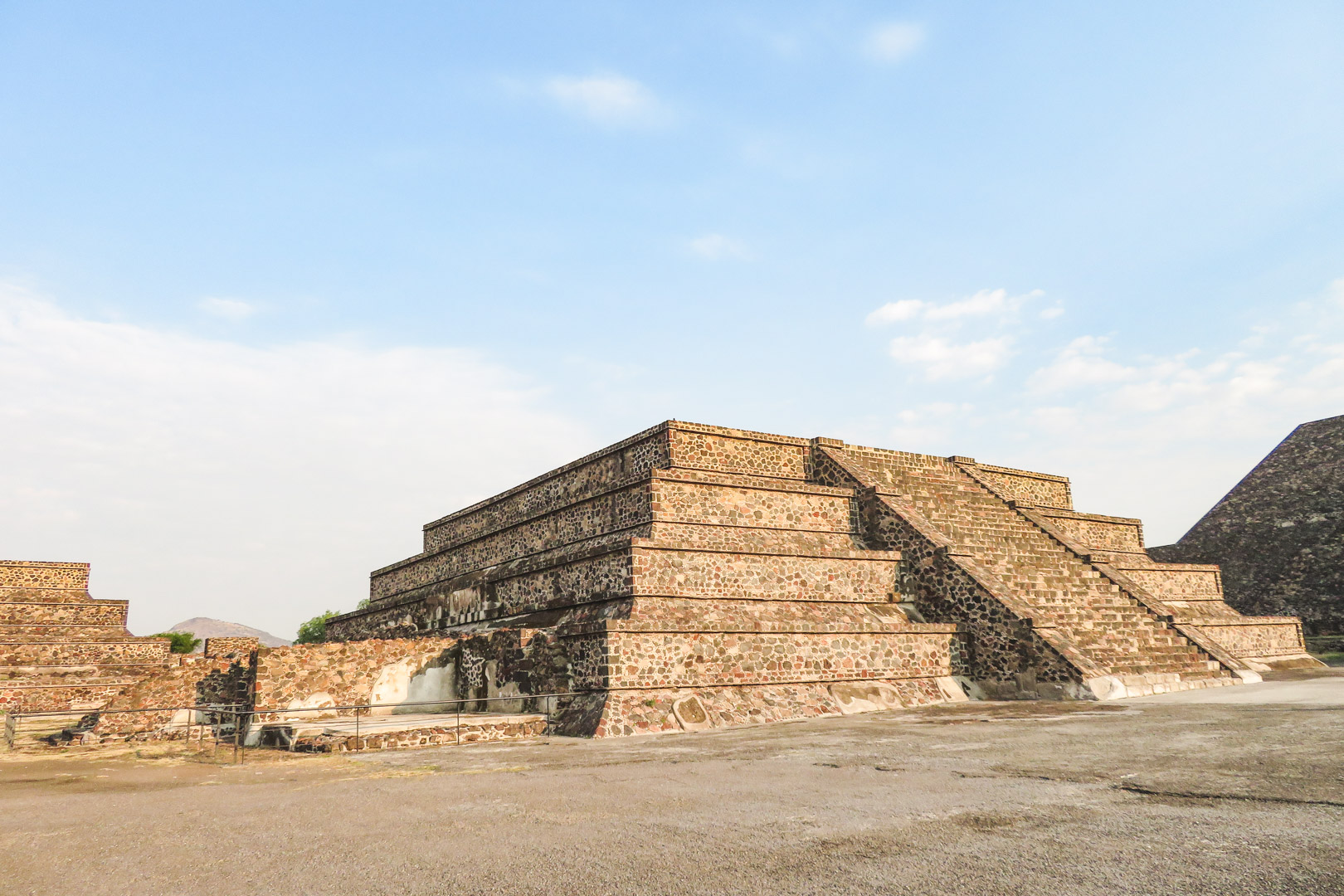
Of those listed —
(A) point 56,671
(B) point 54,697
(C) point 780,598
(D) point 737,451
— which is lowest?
(B) point 54,697

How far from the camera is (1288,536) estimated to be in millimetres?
26422

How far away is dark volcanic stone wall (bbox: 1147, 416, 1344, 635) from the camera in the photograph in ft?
80.3

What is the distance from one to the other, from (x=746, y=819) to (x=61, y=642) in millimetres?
29057

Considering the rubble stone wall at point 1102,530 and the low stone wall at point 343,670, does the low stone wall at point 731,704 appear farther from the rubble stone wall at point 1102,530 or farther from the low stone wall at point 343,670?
the rubble stone wall at point 1102,530

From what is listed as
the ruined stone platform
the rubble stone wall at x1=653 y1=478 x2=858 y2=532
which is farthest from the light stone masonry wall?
the rubble stone wall at x1=653 y1=478 x2=858 y2=532

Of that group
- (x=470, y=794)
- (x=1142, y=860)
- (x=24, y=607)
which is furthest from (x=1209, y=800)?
(x=24, y=607)

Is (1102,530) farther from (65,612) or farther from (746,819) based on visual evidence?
(65,612)

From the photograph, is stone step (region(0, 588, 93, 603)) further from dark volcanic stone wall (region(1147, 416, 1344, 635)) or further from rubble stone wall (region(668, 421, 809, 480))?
dark volcanic stone wall (region(1147, 416, 1344, 635))

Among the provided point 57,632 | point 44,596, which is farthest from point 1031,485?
point 44,596

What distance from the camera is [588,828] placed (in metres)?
5.23

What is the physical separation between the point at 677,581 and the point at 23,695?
764 inches

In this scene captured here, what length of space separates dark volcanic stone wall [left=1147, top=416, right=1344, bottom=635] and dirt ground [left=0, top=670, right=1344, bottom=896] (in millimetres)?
18831

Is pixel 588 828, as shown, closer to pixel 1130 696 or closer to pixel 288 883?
pixel 288 883

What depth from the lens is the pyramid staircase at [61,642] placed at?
22.2 m
